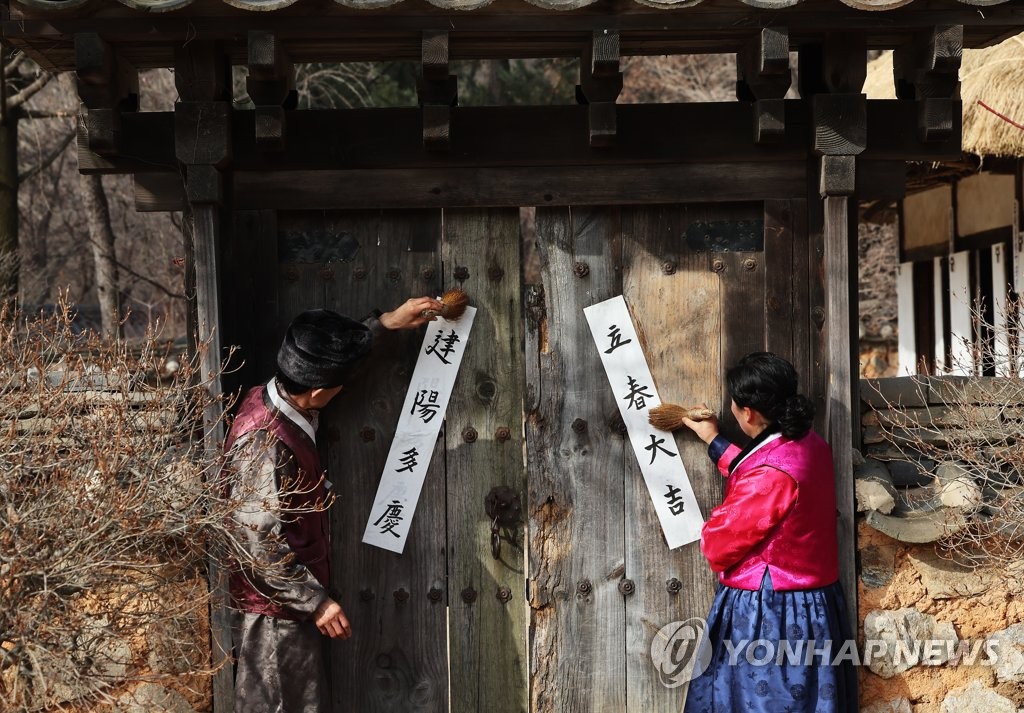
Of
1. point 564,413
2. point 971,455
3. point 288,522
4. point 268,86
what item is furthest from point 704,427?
point 268,86

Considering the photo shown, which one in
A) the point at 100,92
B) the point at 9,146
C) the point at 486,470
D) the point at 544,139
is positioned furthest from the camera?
the point at 9,146

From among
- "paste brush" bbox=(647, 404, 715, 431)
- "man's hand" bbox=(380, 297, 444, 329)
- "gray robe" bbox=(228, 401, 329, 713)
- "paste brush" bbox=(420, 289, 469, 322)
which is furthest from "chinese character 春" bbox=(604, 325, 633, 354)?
"gray robe" bbox=(228, 401, 329, 713)

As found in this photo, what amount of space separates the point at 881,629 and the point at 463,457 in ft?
5.93

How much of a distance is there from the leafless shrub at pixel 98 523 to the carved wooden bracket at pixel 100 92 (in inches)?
29.7

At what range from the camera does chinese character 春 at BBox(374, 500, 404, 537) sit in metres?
4.14

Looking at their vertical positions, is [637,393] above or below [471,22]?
below

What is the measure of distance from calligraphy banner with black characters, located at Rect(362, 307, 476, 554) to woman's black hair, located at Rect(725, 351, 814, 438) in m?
1.15

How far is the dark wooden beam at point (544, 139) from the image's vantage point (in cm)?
404

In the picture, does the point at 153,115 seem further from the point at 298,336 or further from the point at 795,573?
the point at 795,573

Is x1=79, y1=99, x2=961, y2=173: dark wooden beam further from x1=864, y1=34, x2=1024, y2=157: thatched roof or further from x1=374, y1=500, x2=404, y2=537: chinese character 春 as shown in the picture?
Answer: x1=864, y1=34, x2=1024, y2=157: thatched roof

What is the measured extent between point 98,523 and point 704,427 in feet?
7.53

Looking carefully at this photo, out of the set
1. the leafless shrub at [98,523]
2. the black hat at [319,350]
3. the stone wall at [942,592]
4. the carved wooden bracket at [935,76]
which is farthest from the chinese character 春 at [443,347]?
the carved wooden bracket at [935,76]

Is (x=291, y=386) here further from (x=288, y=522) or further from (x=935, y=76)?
(x=935, y=76)

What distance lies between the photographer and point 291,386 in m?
3.70
